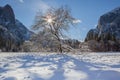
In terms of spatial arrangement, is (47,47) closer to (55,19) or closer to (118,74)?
(55,19)

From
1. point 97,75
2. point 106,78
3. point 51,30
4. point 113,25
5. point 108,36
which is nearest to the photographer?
point 106,78

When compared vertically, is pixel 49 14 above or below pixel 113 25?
below

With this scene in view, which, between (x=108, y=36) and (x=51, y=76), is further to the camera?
(x=108, y=36)

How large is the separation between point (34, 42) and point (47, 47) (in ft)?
6.41

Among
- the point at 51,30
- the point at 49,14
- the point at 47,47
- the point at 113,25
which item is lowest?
the point at 47,47

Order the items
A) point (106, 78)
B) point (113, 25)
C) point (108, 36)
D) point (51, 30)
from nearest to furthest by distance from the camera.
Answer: point (106, 78), point (51, 30), point (108, 36), point (113, 25)

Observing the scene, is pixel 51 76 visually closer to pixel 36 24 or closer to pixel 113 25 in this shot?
pixel 36 24

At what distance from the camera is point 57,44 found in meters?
25.7

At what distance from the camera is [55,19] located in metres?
25.2

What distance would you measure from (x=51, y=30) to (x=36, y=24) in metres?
2.15

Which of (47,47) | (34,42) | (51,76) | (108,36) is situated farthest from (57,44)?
(108,36)

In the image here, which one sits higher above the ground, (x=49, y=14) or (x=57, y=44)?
(x=49, y=14)

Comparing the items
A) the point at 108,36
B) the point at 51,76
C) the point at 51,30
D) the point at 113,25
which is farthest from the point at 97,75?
the point at 113,25

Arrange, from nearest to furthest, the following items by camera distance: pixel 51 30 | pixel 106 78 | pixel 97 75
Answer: pixel 106 78 → pixel 97 75 → pixel 51 30
